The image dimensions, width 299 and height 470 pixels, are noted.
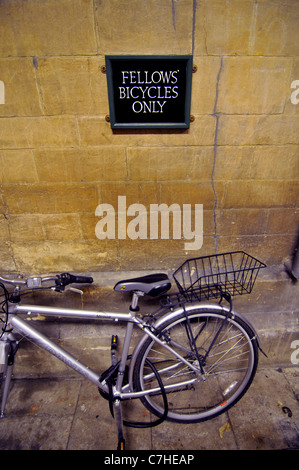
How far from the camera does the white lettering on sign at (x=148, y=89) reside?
6.67 ft

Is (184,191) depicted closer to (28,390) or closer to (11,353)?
(11,353)

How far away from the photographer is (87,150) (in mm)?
2242

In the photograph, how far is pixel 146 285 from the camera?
207 centimetres

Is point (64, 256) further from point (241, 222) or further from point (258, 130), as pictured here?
point (258, 130)

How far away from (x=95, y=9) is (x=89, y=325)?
267cm

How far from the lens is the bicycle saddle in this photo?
2045mm

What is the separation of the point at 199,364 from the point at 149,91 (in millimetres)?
2289

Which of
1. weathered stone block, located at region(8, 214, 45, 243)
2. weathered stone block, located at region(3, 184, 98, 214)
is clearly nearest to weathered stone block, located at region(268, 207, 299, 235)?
weathered stone block, located at region(3, 184, 98, 214)

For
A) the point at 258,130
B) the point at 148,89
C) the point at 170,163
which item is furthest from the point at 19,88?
the point at 258,130

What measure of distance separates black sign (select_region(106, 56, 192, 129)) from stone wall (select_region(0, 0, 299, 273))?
3.0 inches

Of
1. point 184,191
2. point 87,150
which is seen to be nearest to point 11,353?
point 87,150

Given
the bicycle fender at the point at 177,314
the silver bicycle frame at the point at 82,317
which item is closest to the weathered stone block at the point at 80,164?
the silver bicycle frame at the point at 82,317

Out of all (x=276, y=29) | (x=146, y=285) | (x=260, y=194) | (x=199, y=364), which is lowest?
(x=199, y=364)

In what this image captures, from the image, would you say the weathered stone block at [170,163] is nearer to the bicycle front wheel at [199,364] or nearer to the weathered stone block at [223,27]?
the weathered stone block at [223,27]
